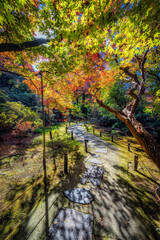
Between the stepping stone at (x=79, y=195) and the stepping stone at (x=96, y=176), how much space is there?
1.70 feet

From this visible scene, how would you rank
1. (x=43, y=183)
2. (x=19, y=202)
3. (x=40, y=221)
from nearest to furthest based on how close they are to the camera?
(x=40, y=221) → (x=19, y=202) → (x=43, y=183)

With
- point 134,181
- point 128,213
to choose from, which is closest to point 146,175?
point 134,181

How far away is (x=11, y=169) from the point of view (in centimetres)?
412

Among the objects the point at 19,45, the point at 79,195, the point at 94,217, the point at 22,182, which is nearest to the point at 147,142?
the point at 94,217

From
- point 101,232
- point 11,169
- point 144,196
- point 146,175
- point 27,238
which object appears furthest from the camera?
point 11,169

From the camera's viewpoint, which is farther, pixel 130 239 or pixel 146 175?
pixel 146 175

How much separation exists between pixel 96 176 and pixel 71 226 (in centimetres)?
205

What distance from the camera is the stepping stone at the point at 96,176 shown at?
3390 mm

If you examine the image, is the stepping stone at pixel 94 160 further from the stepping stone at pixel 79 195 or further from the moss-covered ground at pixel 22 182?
the stepping stone at pixel 79 195

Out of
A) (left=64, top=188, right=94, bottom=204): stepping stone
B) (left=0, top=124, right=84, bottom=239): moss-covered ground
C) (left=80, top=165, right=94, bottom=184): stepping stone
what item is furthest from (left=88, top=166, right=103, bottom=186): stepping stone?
(left=0, top=124, right=84, bottom=239): moss-covered ground

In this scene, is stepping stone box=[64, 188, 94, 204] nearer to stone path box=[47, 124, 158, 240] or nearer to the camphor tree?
stone path box=[47, 124, 158, 240]

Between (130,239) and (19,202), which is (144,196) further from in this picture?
(19,202)

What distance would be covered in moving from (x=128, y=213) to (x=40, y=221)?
2350mm

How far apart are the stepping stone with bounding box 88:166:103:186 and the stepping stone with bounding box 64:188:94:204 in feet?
1.70
